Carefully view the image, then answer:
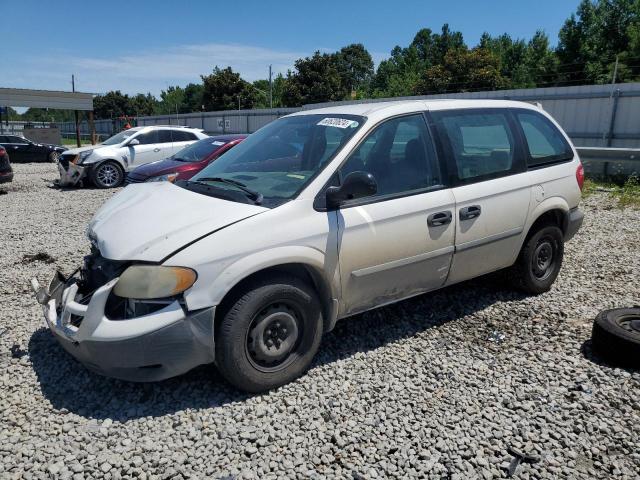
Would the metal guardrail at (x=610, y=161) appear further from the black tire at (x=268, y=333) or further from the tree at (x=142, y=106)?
the tree at (x=142, y=106)

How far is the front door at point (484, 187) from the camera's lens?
3887 mm

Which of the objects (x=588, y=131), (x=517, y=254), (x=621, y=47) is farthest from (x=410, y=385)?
(x=621, y=47)

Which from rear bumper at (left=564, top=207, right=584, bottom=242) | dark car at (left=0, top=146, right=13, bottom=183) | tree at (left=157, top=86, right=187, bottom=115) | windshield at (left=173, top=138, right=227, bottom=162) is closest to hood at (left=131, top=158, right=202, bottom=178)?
windshield at (left=173, top=138, right=227, bottom=162)

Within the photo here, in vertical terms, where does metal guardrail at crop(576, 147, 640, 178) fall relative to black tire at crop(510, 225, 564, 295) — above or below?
above

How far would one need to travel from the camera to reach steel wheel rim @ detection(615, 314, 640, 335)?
3.63m

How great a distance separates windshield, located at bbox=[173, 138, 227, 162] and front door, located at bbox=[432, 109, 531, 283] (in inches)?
272

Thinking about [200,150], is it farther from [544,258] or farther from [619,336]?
[619,336]

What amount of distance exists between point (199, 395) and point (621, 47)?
159ft

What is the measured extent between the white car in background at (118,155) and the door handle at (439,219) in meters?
11.3

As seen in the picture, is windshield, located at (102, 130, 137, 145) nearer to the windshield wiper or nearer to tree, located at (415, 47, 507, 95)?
the windshield wiper

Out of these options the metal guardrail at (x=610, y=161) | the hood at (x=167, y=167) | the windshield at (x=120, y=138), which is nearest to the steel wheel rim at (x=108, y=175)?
the windshield at (x=120, y=138)

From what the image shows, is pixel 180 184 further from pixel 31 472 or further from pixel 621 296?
pixel 621 296

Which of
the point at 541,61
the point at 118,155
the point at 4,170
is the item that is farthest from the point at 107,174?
the point at 541,61

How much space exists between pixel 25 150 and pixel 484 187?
75.3 ft
